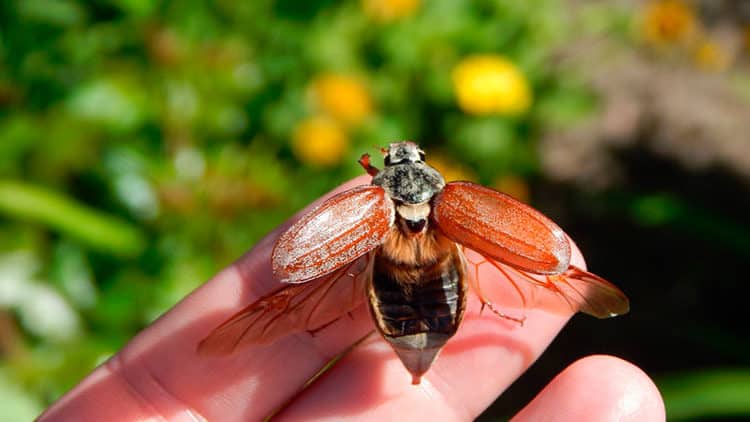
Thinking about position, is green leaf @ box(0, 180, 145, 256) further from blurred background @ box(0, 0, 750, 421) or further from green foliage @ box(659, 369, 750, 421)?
green foliage @ box(659, 369, 750, 421)

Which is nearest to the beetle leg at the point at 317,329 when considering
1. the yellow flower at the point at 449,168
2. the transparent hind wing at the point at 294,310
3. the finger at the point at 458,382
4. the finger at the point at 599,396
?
the transparent hind wing at the point at 294,310

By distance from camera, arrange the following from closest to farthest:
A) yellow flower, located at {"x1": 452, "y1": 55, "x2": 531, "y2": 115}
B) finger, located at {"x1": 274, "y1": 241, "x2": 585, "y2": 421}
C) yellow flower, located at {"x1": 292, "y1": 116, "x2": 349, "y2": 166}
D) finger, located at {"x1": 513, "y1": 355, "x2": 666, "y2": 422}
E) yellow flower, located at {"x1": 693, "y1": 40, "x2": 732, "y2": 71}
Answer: finger, located at {"x1": 513, "y1": 355, "x2": 666, "y2": 422}
finger, located at {"x1": 274, "y1": 241, "x2": 585, "y2": 421}
yellow flower, located at {"x1": 292, "y1": 116, "x2": 349, "y2": 166}
yellow flower, located at {"x1": 452, "y1": 55, "x2": 531, "y2": 115}
yellow flower, located at {"x1": 693, "y1": 40, "x2": 732, "y2": 71}

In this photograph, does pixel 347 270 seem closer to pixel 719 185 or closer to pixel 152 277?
pixel 152 277

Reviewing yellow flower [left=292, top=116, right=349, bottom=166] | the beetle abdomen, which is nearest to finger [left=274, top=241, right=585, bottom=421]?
the beetle abdomen

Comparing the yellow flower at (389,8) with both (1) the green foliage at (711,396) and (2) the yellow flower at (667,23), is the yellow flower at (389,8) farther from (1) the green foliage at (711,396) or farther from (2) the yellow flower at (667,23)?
(1) the green foliage at (711,396)

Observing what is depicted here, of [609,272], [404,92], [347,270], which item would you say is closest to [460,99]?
[404,92]

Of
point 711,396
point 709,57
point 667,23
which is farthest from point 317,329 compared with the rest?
point 709,57
